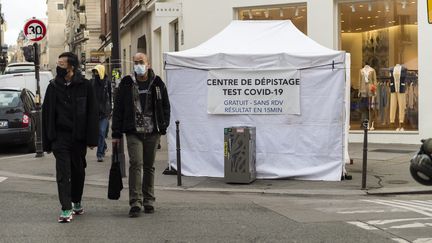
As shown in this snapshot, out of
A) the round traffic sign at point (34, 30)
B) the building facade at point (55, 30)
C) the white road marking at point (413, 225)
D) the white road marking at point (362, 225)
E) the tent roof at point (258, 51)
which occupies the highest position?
the building facade at point (55, 30)

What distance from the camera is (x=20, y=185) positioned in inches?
406

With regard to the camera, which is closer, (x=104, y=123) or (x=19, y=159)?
(x=104, y=123)

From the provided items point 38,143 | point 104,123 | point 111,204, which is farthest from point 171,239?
point 38,143

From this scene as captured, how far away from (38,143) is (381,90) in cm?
926

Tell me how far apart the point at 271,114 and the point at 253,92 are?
0.52 meters

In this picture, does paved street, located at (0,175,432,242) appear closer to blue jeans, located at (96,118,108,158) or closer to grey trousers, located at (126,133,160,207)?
grey trousers, located at (126,133,160,207)

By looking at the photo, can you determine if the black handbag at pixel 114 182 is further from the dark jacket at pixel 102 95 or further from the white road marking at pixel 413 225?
the dark jacket at pixel 102 95

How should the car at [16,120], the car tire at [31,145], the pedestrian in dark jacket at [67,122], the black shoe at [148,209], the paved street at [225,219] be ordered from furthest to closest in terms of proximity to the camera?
1. the car tire at [31,145]
2. the car at [16,120]
3. the black shoe at [148,209]
4. the pedestrian in dark jacket at [67,122]
5. the paved street at [225,219]

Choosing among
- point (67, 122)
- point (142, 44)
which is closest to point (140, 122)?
point (67, 122)

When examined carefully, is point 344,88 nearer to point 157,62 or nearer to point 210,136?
point 210,136

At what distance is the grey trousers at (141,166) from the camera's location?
7570 mm

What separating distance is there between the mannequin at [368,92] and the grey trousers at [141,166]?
10.3 meters

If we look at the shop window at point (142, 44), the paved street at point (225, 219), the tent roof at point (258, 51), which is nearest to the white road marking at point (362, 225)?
the paved street at point (225, 219)

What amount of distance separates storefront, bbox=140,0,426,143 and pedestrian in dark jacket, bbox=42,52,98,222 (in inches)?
414
